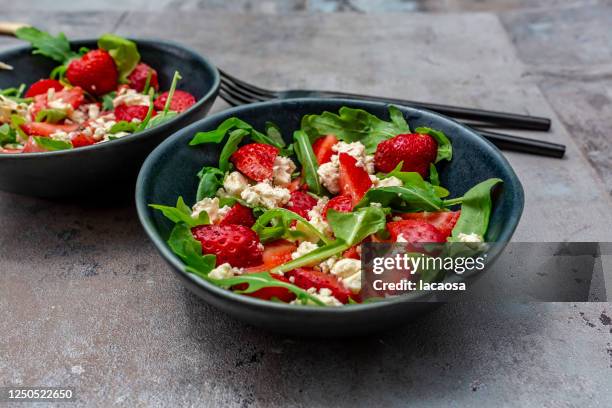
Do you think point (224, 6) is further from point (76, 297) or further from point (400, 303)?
point (400, 303)

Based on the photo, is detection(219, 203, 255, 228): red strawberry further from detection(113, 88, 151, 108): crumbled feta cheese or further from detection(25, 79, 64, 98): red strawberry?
detection(25, 79, 64, 98): red strawberry

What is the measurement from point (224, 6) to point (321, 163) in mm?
2435

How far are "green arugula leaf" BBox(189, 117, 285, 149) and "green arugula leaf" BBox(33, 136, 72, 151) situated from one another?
33 centimetres

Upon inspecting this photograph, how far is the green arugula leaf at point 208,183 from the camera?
4.12 ft

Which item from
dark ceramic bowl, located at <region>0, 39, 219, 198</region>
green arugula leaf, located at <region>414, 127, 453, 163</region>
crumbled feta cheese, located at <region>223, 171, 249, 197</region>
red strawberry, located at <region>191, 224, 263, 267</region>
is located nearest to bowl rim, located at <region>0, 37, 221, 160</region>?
dark ceramic bowl, located at <region>0, 39, 219, 198</region>

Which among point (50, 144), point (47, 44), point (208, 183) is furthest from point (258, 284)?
point (47, 44)

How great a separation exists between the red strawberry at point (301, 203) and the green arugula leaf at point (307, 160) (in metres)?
0.03

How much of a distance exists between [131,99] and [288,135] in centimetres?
50

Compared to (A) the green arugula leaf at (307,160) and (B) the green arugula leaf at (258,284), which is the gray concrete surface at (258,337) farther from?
(A) the green arugula leaf at (307,160)

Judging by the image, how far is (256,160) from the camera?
4.19ft

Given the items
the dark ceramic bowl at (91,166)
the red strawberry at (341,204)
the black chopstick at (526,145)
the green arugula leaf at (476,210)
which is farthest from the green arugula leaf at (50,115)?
the black chopstick at (526,145)

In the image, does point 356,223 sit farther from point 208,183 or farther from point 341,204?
point 208,183

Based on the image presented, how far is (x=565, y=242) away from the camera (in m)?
1.38

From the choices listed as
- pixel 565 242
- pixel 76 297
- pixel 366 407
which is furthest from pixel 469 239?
pixel 76 297
